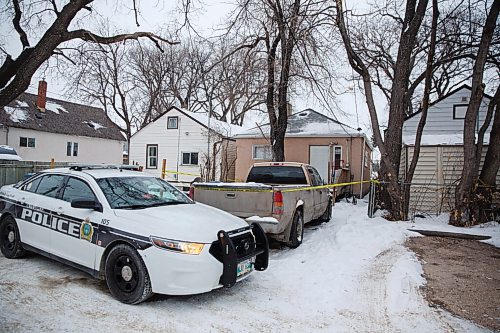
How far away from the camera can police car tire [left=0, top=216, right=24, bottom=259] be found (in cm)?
567

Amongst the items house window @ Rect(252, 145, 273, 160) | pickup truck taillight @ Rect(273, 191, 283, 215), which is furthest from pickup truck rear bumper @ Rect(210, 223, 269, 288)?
house window @ Rect(252, 145, 273, 160)

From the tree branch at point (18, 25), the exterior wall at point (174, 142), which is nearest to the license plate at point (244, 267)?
the tree branch at point (18, 25)

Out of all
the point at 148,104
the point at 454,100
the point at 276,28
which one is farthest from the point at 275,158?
the point at 148,104

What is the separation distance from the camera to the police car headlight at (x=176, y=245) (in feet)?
13.4

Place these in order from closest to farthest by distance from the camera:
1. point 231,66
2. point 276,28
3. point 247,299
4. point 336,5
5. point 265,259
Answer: point 247,299, point 265,259, point 336,5, point 276,28, point 231,66

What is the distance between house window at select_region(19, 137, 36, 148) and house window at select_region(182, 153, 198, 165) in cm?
1086

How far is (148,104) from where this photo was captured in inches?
1497

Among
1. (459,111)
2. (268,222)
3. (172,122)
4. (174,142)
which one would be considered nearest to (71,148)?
(172,122)

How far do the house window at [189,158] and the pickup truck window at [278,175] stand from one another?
16.2 m

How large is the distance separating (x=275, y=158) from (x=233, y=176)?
8.84m

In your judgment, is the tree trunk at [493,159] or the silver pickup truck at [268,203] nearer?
the silver pickup truck at [268,203]

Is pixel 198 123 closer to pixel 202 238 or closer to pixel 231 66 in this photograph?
pixel 231 66

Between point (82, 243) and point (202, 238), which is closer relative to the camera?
point (202, 238)

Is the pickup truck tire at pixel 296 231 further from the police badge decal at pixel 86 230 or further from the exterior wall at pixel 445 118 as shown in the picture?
the exterior wall at pixel 445 118
